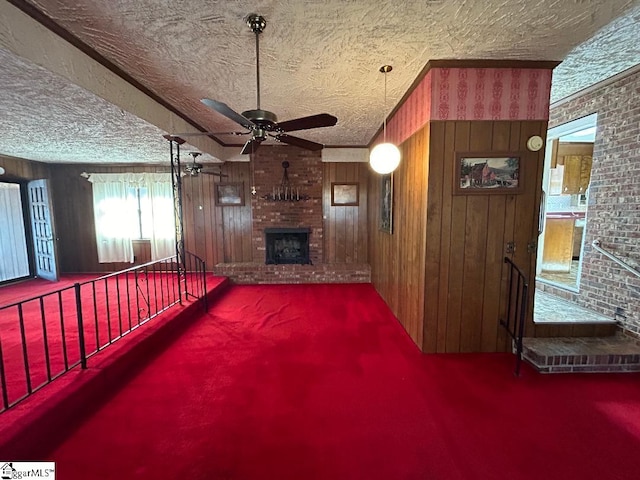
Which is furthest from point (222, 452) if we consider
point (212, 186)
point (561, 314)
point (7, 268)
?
point (7, 268)

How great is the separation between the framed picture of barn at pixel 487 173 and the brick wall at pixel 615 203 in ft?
4.19

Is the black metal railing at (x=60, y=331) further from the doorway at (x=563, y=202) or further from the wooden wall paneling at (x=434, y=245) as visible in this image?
the doorway at (x=563, y=202)

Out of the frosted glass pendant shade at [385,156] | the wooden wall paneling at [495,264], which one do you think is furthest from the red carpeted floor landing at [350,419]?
the frosted glass pendant shade at [385,156]

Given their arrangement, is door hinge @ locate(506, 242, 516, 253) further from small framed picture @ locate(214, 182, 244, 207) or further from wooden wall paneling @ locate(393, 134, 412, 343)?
small framed picture @ locate(214, 182, 244, 207)

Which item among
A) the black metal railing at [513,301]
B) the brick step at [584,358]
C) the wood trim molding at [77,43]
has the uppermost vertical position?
the wood trim molding at [77,43]

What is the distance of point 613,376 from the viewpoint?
243cm

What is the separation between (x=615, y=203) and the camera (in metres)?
2.91

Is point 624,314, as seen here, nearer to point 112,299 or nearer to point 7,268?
point 112,299

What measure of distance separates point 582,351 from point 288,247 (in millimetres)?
4765

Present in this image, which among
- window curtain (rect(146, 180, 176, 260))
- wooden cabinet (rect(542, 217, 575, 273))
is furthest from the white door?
wooden cabinet (rect(542, 217, 575, 273))

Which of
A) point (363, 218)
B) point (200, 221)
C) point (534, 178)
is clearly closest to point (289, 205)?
A: point (363, 218)

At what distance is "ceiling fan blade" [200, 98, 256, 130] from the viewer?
182 centimetres

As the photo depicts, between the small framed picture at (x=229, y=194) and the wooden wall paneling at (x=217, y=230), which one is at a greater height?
the small framed picture at (x=229, y=194)

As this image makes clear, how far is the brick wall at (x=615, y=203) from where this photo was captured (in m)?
2.73
